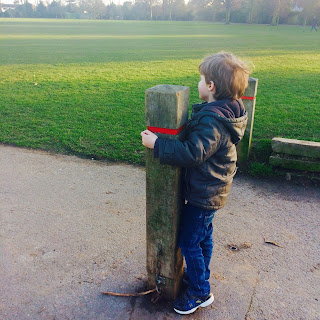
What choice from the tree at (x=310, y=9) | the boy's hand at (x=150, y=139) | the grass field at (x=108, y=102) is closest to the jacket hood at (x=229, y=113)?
the boy's hand at (x=150, y=139)

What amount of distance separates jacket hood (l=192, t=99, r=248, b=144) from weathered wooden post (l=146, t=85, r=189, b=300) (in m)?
0.16

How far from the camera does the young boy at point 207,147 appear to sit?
80.6 inches

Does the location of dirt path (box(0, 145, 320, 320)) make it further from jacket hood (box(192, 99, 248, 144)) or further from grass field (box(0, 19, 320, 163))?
jacket hood (box(192, 99, 248, 144))

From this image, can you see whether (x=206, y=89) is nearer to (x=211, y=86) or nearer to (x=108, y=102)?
(x=211, y=86)

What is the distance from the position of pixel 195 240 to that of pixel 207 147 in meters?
0.73

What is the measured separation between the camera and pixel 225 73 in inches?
82.9

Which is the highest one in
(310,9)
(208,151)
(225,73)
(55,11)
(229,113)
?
(310,9)

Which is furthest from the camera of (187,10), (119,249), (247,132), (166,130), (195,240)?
(187,10)

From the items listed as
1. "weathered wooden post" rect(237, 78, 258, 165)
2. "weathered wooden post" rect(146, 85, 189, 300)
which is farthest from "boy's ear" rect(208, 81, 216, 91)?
"weathered wooden post" rect(237, 78, 258, 165)

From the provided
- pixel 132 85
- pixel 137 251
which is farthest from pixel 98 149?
pixel 132 85

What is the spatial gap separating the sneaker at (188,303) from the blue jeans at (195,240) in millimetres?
37

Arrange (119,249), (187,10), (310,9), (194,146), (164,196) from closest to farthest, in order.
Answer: (194,146), (164,196), (119,249), (310,9), (187,10)

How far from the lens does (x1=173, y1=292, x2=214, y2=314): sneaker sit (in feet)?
8.18

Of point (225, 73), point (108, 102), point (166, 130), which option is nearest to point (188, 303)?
point (166, 130)
